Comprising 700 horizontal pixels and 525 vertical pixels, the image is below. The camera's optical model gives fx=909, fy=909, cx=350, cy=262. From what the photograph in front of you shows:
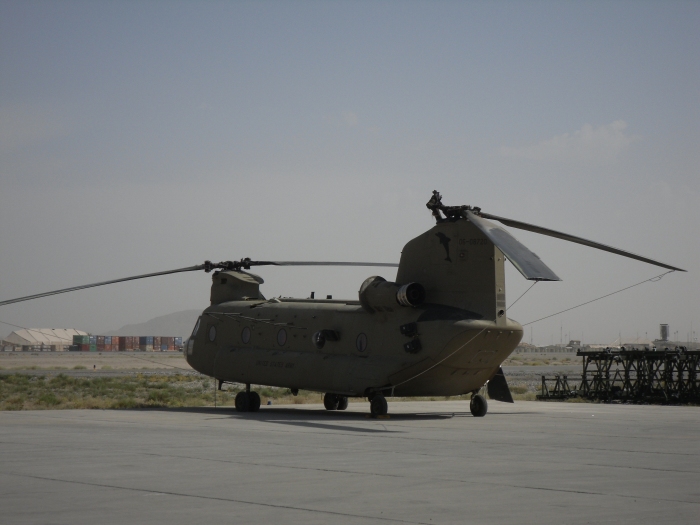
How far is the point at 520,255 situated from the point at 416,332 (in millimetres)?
5011

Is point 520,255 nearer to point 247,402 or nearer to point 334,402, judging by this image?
point 334,402

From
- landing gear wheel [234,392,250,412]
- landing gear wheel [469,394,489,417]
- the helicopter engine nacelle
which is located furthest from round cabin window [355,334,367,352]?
landing gear wheel [234,392,250,412]

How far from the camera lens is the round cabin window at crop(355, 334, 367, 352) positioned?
26.0 meters

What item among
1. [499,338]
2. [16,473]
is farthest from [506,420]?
[16,473]

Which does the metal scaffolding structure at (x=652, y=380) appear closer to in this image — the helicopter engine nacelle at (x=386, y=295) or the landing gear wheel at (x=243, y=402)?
the helicopter engine nacelle at (x=386, y=295)

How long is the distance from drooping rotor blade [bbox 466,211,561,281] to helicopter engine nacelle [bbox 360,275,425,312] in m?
3.16

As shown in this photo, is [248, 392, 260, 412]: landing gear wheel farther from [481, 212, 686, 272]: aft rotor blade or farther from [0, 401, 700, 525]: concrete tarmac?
[481, 212, 686, 272]: aft rotor blade

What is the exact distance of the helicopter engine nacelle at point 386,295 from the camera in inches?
985

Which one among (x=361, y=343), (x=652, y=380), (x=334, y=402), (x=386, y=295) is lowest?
(x=334, y=402)

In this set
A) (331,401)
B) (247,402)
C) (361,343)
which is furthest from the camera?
(331,401)

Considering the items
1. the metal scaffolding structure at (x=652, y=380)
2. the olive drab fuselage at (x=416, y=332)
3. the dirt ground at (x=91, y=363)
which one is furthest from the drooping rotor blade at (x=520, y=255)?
the dirt ground at (x=91, y=363)

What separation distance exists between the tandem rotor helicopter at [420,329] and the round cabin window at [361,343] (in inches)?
1.7

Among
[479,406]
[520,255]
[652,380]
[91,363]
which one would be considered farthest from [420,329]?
[91,363]

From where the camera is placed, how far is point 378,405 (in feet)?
81.4
